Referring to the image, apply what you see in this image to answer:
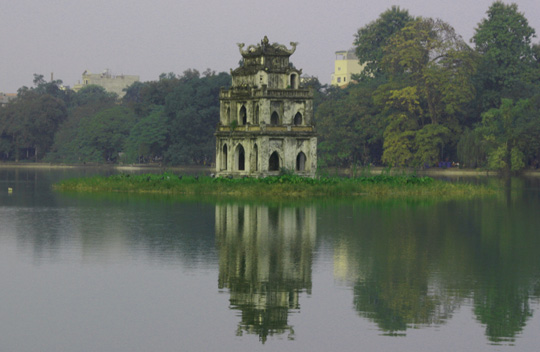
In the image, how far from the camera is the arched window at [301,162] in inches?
2660

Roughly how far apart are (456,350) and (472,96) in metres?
99.1

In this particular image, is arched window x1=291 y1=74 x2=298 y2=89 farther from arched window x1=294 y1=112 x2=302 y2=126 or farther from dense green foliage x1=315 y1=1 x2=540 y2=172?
dense green foliage x1=315 y1=1 x2=540 y2=172

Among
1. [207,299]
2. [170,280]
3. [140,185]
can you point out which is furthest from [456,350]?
[140,185]

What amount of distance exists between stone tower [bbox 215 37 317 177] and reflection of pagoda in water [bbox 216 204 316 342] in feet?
70.4

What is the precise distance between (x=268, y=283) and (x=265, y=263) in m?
3.52

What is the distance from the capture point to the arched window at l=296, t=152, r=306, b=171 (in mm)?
67562

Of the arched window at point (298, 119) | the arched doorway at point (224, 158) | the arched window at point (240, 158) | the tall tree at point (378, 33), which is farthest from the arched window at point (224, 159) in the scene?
the tall tree at point (378, 33)

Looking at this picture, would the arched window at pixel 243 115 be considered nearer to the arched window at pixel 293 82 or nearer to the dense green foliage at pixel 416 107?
the arched window at pixel 293 82

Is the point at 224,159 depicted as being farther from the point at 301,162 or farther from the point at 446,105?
the point at 446,105

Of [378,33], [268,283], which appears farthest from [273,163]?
[378,33]

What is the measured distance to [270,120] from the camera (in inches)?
2623

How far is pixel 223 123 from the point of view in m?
70.6

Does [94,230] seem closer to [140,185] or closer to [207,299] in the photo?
[207,299]

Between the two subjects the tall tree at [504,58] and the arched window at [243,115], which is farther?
the tall tree at [504,58]
